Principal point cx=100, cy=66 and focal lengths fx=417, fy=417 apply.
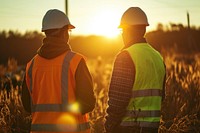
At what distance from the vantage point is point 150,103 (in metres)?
4.82

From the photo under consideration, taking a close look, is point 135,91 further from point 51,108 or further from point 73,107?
point 51,108

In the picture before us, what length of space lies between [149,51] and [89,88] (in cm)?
89

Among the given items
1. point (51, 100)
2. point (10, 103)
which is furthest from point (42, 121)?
point (10, 103)

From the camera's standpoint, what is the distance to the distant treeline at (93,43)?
172 ft

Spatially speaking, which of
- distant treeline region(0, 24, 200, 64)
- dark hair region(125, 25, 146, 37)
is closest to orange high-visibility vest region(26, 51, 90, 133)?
dark hair region(125, 25, 146, 37)

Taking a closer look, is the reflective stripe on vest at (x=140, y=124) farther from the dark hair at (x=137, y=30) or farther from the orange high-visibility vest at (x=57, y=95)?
the dark hair at (x=137, y=30)

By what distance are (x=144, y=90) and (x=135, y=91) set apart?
107 millimetres

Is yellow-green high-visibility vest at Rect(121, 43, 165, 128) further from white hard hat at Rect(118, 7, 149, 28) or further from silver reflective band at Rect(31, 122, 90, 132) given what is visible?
silver reflective band at Rect(31, 122, 90, 132)

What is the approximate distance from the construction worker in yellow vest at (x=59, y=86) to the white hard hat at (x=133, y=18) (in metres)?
0.76

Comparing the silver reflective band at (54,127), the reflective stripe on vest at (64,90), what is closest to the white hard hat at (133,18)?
the reflective stripe on vest at (64,90)

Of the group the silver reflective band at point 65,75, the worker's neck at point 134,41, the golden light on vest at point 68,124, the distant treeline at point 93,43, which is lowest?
the distant treeline at point 93,43

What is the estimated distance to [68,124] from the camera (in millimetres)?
4562

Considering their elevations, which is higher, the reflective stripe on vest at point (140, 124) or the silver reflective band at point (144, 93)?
the silver reflective band at point (144, 93)

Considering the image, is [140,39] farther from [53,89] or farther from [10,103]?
[10,103]
